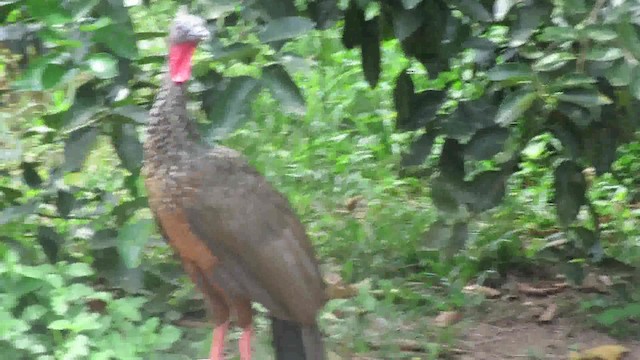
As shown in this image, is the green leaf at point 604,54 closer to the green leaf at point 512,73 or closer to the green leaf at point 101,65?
the green leaf at point 512,73

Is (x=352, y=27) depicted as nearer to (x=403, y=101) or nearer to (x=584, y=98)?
(x=403, y=101)

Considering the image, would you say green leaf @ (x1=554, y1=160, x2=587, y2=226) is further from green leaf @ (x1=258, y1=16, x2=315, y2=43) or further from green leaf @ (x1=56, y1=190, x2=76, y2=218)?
green leaf @ (x1=56, y1=190, x2=76, y2=218)

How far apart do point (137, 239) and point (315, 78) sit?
3.68 m

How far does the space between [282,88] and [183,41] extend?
0.34 meters

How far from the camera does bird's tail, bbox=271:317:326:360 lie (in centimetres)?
313

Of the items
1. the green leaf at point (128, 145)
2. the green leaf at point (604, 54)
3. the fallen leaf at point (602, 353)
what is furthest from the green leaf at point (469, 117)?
the green leaf at point (128, 145)

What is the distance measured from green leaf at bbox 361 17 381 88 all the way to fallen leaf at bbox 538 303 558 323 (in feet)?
4.06

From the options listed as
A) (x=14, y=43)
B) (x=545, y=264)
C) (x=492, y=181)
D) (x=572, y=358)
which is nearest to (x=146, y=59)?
(x=14, y=43)

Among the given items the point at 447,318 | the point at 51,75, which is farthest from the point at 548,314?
the point at 51,75

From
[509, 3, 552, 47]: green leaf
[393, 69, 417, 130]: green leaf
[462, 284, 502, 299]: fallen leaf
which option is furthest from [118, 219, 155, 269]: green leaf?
[462, 284, 502, 299]: fallen leaf

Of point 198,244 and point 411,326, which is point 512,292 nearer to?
point 411,326

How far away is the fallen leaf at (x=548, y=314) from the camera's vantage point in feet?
13.4

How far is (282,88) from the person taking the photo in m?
2.86

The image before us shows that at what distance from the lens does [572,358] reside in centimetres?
363
